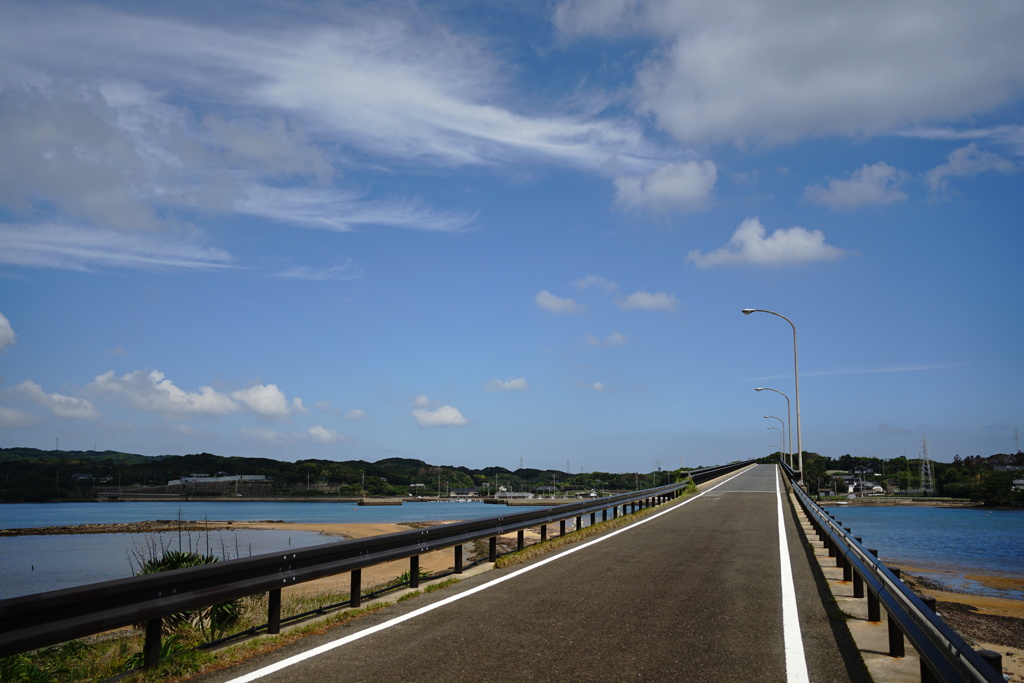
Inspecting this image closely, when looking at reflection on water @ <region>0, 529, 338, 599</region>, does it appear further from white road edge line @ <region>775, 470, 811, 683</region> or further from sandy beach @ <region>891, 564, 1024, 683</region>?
sandy beach @ <region>891, 564, 1024, 683</region>

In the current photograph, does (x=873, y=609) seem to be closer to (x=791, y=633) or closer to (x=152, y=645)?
(x=791, y=633)

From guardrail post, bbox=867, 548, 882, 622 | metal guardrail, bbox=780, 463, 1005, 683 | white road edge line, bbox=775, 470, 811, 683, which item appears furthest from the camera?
guardrail post, bbox=867, 548, 882, 622

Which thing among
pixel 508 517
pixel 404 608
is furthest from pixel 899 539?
pixel 404 608

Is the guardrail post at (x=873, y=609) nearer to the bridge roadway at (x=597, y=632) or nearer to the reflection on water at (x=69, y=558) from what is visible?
the bridge roadway at (x=597, y=632)

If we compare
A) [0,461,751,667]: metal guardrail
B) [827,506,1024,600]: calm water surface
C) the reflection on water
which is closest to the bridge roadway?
[0,461,751,667]: metal guardrail

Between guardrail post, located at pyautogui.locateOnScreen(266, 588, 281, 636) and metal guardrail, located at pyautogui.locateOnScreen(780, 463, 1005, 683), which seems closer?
metal guardrail, located at pyautogui.locateOnScreen(780, 463, 1005, 683)

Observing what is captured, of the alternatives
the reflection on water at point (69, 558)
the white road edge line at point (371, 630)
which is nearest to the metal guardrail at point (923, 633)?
the white road edge line at point (371, 630)

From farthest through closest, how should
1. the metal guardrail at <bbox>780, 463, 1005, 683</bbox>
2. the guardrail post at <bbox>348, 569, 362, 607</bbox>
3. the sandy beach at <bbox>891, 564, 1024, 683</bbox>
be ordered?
1. the sandy beach at <bbox>891, 564, 1024, 683</bbox>
2. the guardrail post at <bbox>348, 569, 362, 607</bbox>
3. the metal guardrail at <bbox>780, 463, 1005, 683</bbox>

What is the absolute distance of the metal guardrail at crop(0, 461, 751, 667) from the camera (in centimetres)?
500

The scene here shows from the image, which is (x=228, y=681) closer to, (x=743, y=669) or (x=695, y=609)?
(x=743, y=669)

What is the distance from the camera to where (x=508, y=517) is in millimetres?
14266

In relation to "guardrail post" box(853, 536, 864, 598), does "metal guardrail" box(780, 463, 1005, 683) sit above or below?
above

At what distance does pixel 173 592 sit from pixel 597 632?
402 centimetres

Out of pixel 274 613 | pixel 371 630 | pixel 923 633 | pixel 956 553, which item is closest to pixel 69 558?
pixel 274 613
